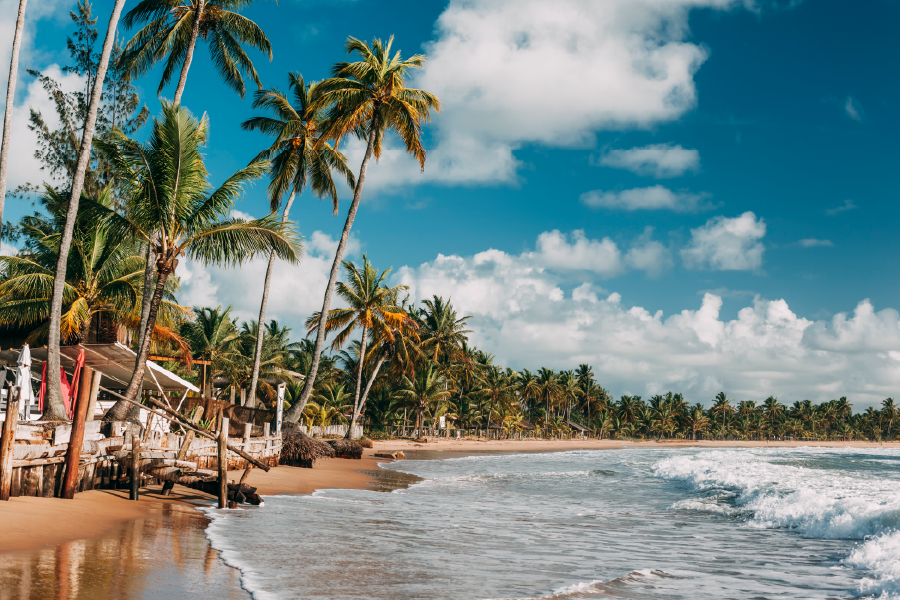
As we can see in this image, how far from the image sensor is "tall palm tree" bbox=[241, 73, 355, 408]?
2517 centimetres

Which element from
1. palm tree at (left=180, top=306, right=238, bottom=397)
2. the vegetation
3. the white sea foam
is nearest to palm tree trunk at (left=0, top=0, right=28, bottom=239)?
the vegetation

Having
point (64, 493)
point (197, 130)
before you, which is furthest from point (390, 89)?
point (64, 493)

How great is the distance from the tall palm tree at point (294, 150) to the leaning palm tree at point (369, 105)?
1.48m

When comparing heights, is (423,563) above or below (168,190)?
below

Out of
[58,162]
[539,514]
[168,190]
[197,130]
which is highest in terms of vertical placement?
[58,162]

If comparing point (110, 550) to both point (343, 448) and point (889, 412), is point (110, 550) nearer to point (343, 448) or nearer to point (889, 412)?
point (343, 448)

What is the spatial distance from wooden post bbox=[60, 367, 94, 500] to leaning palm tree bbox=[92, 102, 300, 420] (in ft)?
11.7

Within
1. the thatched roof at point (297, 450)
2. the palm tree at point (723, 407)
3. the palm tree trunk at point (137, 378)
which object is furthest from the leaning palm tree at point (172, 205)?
the palm tree at point (723, 407)

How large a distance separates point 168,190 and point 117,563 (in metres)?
9.77

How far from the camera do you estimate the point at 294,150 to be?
25453mm

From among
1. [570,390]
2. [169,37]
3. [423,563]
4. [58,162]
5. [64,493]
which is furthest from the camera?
[570,390]

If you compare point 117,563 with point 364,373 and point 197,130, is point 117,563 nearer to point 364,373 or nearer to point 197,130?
point 197,130

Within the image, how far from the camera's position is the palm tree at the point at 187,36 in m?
18.3

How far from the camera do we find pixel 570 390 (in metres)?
85.6
